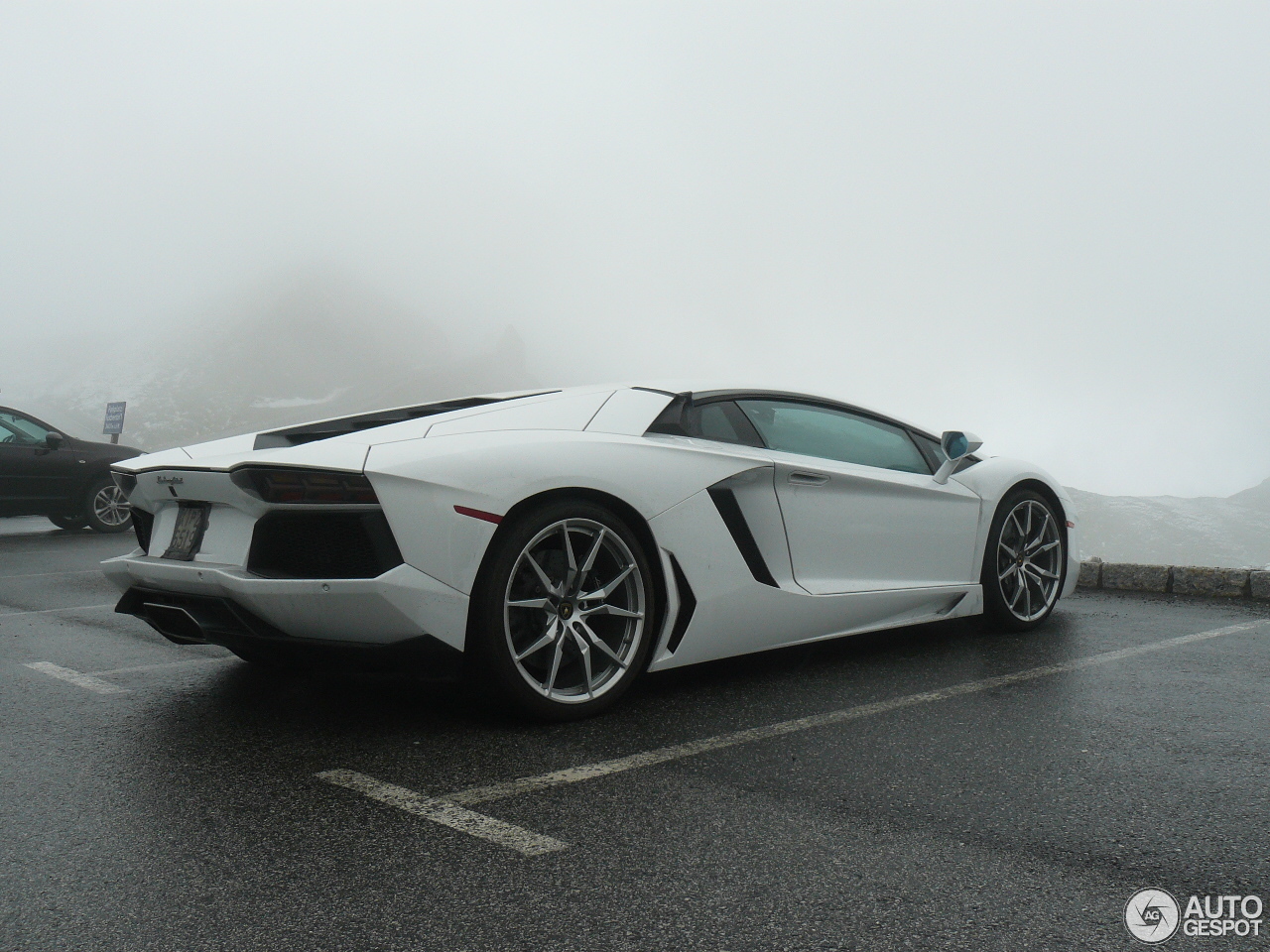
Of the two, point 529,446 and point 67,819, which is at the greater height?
point 529,446

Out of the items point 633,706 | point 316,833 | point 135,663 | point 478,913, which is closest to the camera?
point 478,913

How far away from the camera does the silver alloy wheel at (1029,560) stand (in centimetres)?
514

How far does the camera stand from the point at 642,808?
8.71 ft

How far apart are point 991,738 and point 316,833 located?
81.9 inches

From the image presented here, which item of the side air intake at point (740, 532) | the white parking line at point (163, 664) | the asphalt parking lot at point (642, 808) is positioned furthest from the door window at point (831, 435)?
the white parking line at point (163, 664)

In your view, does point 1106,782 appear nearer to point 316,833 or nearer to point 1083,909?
point 1083,909

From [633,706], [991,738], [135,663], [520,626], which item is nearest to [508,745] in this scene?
[520,626]

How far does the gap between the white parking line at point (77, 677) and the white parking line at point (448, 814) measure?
5.08 ft

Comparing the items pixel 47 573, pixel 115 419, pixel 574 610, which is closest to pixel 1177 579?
pixel 574 610

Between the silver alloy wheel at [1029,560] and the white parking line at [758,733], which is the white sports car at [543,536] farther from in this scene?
the silver alloy wheel at [1029,560]

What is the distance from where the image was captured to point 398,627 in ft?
10.2

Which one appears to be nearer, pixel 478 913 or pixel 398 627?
pixel 478 913

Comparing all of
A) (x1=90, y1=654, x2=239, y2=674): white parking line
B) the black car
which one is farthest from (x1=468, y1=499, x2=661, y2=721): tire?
the black car

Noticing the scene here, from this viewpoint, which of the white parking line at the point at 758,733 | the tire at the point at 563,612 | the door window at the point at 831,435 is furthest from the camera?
the door window at the point at 831,435
